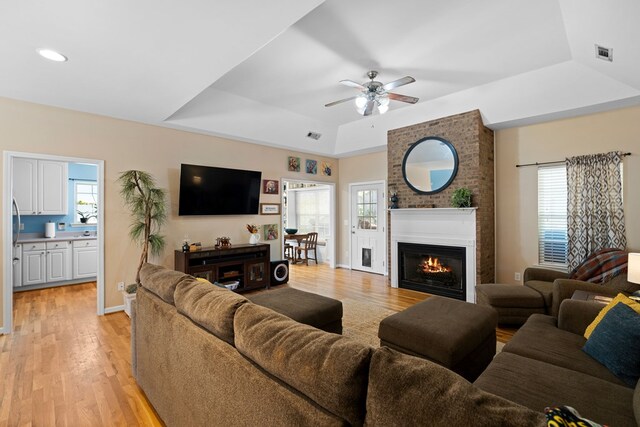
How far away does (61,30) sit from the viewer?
90.0 inches

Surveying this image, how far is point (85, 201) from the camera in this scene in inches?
237

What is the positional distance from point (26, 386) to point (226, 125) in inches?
151

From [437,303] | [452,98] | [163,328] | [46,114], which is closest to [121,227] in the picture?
[46,114]

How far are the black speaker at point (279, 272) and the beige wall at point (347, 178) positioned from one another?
6.32 ft

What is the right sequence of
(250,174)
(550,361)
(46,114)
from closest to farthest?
(550,361) < (46,114) < (250,174)

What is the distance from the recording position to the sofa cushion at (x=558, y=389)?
1277mm

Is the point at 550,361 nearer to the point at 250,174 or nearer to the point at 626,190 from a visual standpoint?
the point at 626,190

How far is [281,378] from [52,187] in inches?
253

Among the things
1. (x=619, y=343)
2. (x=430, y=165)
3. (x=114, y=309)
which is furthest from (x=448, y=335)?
(x=114, y=309)

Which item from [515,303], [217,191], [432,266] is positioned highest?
[217,191]

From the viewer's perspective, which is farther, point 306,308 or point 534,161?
point 534,161

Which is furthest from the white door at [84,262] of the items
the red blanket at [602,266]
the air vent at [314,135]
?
the red blanket at [602,266]

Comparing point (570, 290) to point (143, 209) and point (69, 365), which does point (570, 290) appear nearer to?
point (69, 365)

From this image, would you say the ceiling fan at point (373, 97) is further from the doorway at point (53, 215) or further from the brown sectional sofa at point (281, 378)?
the doorway at point (53, 215)
